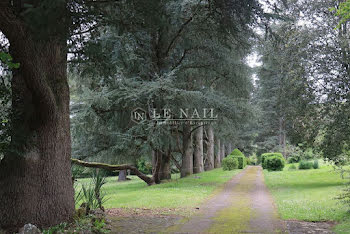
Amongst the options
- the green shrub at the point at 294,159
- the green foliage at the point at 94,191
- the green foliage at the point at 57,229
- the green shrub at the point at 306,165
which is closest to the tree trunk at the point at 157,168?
the green foliage at the point at 94,191

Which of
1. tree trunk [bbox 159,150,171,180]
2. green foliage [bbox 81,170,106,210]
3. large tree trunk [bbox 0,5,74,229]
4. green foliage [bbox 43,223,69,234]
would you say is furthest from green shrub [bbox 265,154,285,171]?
green foliage [bbox 43,223,69,234]

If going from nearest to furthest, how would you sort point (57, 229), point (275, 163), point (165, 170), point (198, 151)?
point (57, 229) < point (165, 170) < point (198, 151) < point (275, 163)

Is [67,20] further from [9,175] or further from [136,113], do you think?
[136,113]

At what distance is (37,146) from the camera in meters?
6.28

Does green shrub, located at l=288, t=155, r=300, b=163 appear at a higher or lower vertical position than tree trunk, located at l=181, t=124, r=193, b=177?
lower

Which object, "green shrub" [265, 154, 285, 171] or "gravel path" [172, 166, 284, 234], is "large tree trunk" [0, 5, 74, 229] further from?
"green shrub" [265, 154, 285, 171]

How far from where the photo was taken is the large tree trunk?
5.87 m

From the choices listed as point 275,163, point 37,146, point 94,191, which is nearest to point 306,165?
point 275,163

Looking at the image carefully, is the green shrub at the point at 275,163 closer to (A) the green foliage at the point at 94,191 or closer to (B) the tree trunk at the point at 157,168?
(B) the tree trunk at the point at 157,168

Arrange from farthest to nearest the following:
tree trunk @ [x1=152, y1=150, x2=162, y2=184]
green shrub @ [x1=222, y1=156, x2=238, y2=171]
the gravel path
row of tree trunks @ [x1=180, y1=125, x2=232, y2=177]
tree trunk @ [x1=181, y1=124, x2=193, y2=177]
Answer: green shrub @ [x1=222, y1=156, x2=238, y2=171] → row of tree trunks @ [x1=180, y1=125, x2=232, y2=177] → tree trunk @ [x1=181, y1=124, x2=193, y2=177] → tree trunk @ [x1=152, y1=150, x2=162, y2=184] → the gravel path

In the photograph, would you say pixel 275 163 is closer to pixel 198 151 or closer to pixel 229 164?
pixel 229 164

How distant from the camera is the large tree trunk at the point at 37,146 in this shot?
5.87 meters

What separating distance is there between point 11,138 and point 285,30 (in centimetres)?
1259

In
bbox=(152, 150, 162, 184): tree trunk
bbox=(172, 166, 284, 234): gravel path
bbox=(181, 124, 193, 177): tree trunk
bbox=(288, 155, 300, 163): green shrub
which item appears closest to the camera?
bbox=(172, 166, 284, 234): gravel path
